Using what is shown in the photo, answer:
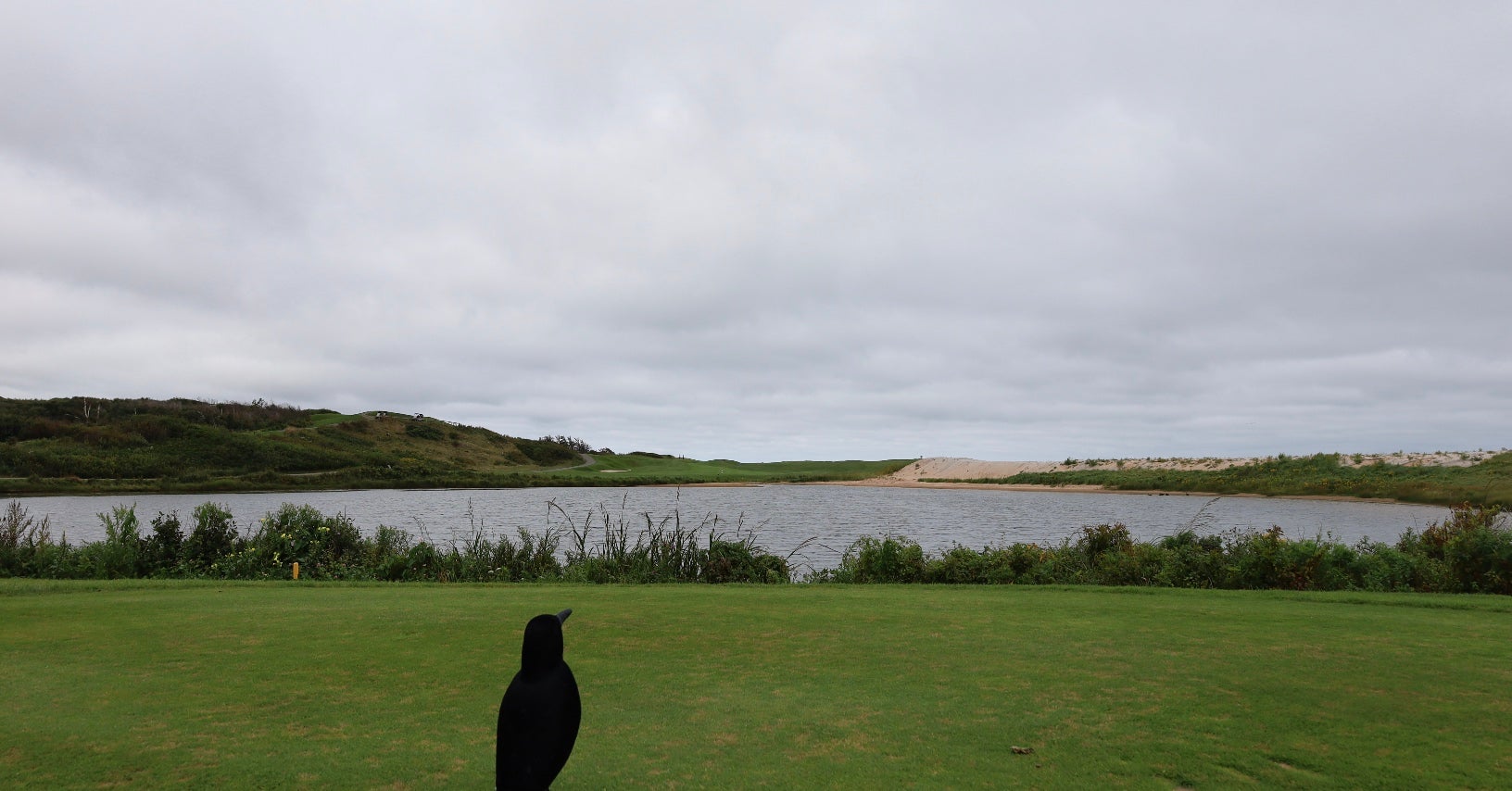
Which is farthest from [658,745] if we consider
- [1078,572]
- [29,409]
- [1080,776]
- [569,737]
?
[29,409]

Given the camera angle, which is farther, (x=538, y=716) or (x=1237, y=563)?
(x=1237, y=563)

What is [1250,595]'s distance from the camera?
1196cm

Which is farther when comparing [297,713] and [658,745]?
[297,713]

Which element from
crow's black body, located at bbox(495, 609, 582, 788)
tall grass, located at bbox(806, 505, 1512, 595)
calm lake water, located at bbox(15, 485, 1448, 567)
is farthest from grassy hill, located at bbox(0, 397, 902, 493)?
crow's black body, located at bbox(495, 609, 582, 788)

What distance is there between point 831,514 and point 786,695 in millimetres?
33172

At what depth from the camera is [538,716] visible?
3209 millimetres

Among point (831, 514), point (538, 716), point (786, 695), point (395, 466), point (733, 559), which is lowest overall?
point (831, 514)

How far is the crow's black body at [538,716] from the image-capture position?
314 cm

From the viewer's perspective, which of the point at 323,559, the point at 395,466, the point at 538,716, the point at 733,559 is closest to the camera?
the point at 538,716

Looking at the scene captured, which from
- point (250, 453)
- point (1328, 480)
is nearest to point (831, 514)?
point (1328, 480)

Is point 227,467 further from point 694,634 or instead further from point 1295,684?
point 1295,684

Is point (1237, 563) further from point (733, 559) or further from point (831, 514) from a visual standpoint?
point (831, 514)

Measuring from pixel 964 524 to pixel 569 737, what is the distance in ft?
98.0

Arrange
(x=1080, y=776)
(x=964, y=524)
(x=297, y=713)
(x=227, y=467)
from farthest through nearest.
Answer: (x=227, y=467) < (x=964, y=524) < (x=297, y=713) < (x=1080, y=776)
